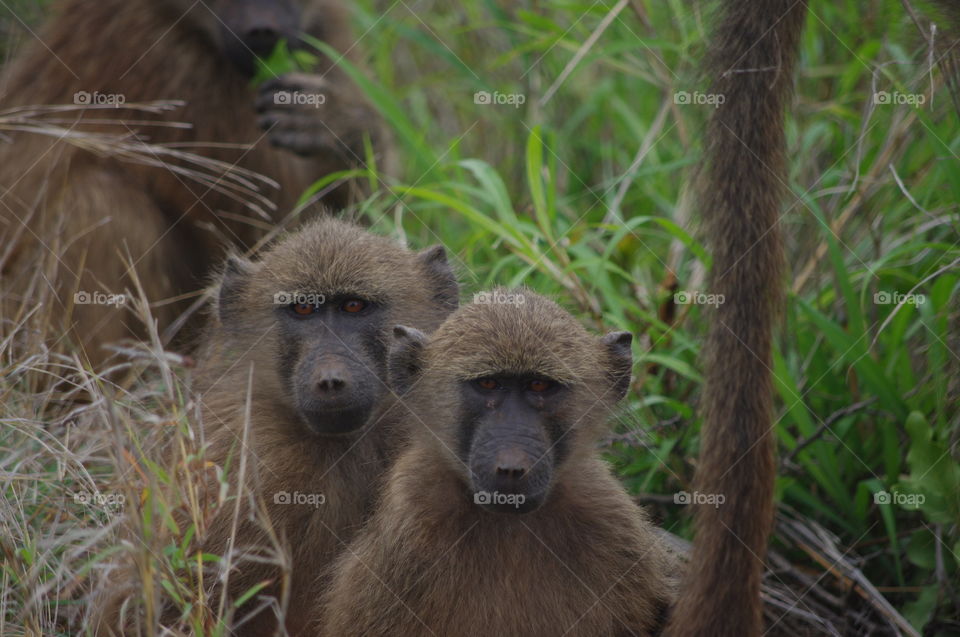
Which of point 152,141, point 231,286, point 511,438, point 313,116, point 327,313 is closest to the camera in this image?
point 511,438

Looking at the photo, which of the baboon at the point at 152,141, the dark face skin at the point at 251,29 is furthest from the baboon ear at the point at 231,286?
the dark face skin at the point at 251,29

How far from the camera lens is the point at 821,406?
4938mm

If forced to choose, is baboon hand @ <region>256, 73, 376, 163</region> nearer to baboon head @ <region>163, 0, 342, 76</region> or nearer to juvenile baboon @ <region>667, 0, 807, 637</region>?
baboon head @ <region>163, 0, 342, 76</region>

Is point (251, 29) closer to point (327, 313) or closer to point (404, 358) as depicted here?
point (327, 313)

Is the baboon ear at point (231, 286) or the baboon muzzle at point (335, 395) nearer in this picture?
the baboon muzzle at point (335, 395)

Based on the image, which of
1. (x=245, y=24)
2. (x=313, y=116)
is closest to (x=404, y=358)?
(x=313, y=116)

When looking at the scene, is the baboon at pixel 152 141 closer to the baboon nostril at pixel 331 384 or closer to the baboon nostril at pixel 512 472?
the baboon nostril at pixel 331 384

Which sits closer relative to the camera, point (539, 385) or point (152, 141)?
point (539, 385)

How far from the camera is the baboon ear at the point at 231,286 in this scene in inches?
171

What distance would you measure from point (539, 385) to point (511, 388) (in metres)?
0.08

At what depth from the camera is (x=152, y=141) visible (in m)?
5.70

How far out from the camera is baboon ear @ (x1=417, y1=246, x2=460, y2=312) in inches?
173

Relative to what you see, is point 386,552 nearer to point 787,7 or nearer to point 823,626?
point 823,626

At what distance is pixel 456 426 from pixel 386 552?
1.37 ft
